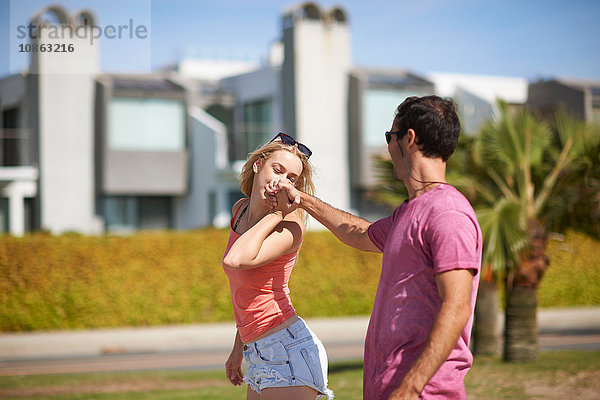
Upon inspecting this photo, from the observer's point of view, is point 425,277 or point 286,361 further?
point 286,361

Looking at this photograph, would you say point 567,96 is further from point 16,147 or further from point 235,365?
point 235,365

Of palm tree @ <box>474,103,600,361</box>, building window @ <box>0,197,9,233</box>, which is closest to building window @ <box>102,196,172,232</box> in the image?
building window @ <box>0,197,9,233</box>

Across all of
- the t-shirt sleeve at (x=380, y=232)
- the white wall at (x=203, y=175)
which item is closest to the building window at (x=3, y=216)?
Answer: the white wall at (x=203, y=175)

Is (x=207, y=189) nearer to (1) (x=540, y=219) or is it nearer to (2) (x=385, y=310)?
(1) (x=540, y=219)

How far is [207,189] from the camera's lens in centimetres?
3133

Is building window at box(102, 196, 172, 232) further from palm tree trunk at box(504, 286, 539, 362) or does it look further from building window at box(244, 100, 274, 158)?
palm tree trunk at box(504, 286, 539, 362)

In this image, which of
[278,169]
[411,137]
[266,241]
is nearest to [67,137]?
[278,169]

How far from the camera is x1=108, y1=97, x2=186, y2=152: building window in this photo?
96.4 feet

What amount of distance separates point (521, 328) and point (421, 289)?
27.3ft

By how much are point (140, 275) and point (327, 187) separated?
41.5 feet

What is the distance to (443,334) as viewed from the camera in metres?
2.66

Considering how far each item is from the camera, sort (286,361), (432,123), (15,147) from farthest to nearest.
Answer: (15,147) → (286,361) → (432,123)

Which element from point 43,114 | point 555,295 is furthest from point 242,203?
point 43,114

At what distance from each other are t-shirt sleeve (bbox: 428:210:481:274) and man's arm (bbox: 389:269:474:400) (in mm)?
35
